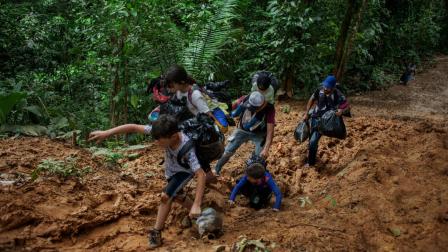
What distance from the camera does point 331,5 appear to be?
11.7 m

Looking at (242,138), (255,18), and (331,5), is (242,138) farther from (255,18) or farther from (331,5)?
(331,5)

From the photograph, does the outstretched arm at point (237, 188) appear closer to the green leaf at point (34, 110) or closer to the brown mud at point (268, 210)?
the brown mud at point (268, 210)

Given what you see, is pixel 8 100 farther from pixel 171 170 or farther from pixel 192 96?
pixel 171 170

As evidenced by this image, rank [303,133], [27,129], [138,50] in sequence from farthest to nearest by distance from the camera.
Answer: [138,50]
[27,129]
[303,133]

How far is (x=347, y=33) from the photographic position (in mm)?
11227

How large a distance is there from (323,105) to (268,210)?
209cm

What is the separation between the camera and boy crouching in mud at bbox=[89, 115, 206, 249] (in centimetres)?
330

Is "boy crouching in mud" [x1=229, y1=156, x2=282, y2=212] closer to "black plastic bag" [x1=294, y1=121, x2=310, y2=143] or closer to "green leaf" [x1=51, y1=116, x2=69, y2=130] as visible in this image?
"black plastic bag" [x1=294, y1=121, x2=310, y2=143]

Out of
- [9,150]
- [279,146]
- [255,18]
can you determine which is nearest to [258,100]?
[279,146]

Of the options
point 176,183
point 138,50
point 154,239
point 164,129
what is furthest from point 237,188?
point 138,50

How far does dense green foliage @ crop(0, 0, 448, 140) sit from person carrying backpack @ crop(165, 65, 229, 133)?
2485 millimetres

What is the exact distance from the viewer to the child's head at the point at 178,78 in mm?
3995

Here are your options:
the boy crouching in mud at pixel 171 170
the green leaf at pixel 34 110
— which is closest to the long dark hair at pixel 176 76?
the boy crouching in mud at pixel 171 170

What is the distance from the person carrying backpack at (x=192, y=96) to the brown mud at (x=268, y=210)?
975 mm
